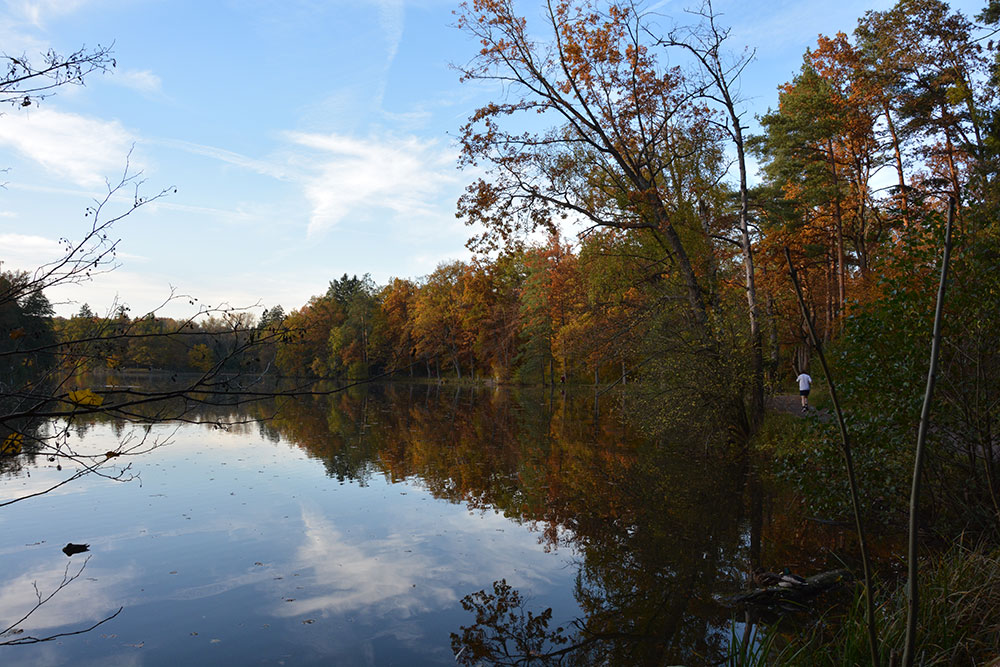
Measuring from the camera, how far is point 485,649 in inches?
207

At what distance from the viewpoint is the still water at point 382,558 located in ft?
17.7

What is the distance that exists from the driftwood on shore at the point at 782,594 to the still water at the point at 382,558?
10.3 inches

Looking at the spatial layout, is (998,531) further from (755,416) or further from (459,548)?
(755,416)

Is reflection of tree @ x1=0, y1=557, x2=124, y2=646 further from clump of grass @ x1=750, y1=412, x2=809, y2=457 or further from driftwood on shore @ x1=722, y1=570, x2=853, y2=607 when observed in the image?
clump of grass @ x1=750, y1=412, x2=809, y2=457

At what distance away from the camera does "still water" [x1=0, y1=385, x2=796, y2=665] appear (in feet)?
17.7

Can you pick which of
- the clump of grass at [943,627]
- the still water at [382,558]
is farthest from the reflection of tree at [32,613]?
the clump of grass at [943,627]

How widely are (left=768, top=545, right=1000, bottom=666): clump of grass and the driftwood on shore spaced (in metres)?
1.32

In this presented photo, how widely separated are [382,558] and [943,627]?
19.2 ft

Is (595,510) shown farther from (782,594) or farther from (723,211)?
(723,211)

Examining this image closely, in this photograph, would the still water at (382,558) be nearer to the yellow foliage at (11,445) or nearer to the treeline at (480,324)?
the yellow foliage at (11,445)

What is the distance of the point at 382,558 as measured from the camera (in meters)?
7.77

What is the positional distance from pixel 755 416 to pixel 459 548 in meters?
8.92

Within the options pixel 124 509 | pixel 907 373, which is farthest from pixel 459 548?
pixel 124 509

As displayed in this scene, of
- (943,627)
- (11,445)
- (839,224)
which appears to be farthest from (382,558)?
(839,224)
